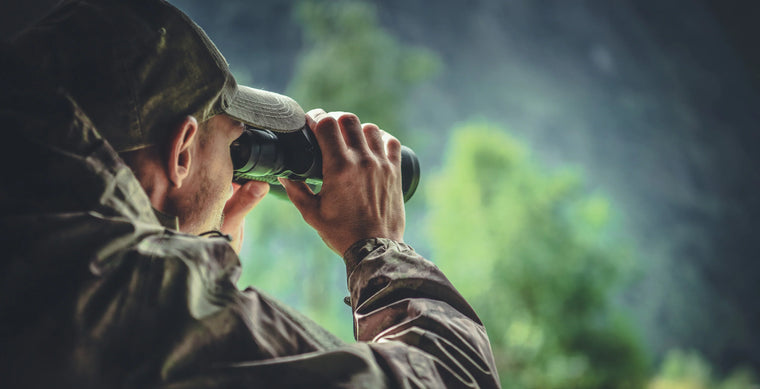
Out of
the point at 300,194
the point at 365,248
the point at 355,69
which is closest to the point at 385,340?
the point at 365,248

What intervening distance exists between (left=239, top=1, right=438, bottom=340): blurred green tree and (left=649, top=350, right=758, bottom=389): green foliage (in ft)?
15.7

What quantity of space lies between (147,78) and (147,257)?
164 millimetres

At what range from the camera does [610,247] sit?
7.69 m

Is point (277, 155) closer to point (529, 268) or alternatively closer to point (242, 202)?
point (242, 202)

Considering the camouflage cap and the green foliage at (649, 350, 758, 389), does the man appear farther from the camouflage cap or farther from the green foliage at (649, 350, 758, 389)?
the green foliage at (649, 350, 758, 389)

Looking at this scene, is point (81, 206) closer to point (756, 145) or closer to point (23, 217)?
point (23, 217)

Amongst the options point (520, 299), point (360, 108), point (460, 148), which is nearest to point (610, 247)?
point (520, 299)

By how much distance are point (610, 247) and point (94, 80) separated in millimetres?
8151

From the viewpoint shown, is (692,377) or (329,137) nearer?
(329,137)

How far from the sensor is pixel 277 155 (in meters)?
0.61

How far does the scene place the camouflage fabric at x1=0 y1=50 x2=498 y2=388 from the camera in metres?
0.31

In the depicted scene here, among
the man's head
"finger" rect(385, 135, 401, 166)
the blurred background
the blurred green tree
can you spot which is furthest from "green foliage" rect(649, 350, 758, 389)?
the man's head

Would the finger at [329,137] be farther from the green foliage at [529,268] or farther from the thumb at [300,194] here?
the green foliage at [529,268]

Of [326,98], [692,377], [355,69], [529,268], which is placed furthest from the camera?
[692,377]
